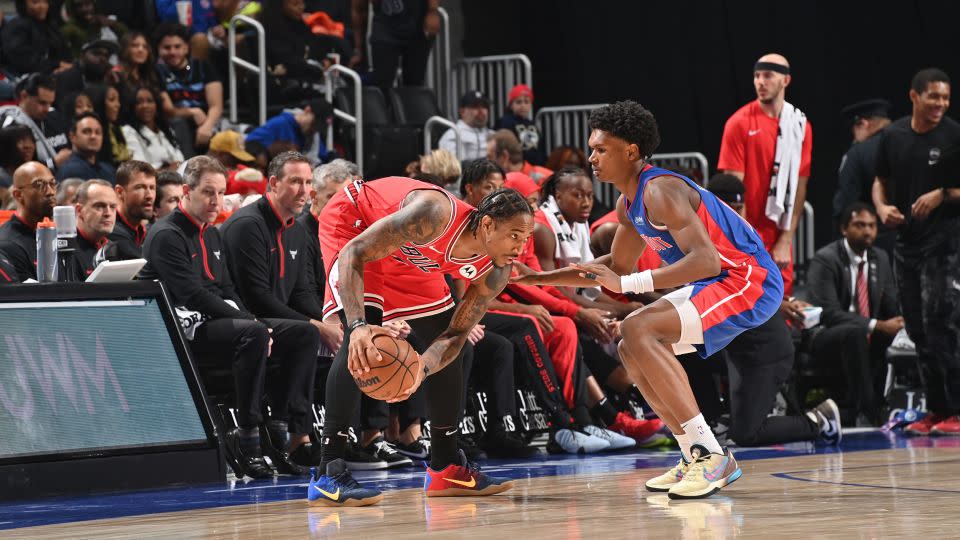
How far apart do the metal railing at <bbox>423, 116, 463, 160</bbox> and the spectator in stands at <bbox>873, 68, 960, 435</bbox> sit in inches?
164

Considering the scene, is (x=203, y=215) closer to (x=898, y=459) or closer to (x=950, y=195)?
(x=898, y=459)

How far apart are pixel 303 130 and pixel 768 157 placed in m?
3.89

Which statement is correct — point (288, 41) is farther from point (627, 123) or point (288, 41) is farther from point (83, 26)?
point (627, 123)

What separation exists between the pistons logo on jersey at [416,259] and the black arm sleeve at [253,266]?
76.5 inches

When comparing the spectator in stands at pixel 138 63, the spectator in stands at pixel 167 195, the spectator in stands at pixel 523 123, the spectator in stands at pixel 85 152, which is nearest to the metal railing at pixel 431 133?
the spectator in stands at pixel 523 123

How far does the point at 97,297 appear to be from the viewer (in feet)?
21.3

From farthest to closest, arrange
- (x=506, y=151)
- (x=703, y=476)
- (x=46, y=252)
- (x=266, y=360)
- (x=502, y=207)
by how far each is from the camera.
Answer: (x=506, y=151), (x=266, y=360), (x=46, y=252), (x=703, y=476), (x=502, y=207)

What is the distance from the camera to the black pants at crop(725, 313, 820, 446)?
26.7 feet

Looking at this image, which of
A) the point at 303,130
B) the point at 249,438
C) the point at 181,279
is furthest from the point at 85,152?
the point at 249,438

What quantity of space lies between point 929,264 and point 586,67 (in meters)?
6.82

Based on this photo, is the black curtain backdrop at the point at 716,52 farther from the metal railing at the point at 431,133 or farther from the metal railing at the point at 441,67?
the metal railing at the point at 431,133

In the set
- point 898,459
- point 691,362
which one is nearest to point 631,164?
point 898,459

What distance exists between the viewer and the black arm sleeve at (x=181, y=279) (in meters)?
7.20

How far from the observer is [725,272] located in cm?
602
